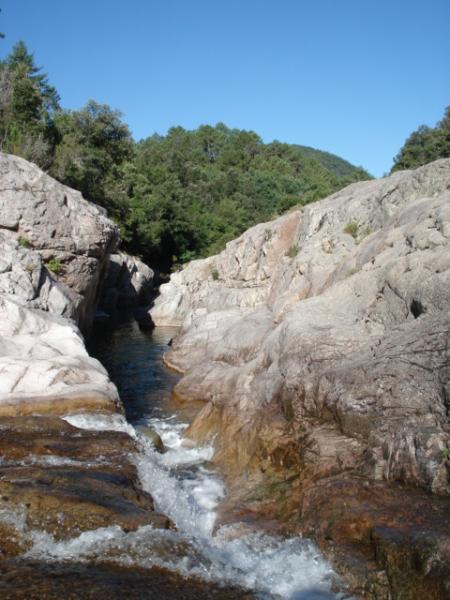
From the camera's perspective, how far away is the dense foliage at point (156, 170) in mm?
34531

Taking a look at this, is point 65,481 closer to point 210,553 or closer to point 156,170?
point 210,553

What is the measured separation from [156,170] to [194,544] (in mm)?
56459

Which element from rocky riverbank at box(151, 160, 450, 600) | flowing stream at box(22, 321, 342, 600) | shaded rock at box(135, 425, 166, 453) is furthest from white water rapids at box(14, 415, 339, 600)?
shaded rock at box(135, 425, 166, 453)

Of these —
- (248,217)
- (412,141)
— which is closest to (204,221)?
(248,217)

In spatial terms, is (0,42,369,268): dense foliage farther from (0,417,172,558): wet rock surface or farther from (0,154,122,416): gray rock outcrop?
(0,417,172,558): wet rock surface

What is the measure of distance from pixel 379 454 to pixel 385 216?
1455cm

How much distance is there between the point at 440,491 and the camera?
805 centimetres

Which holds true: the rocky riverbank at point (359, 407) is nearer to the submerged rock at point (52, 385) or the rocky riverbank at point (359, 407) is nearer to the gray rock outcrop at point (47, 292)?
the submerged rock at point (52, 385)

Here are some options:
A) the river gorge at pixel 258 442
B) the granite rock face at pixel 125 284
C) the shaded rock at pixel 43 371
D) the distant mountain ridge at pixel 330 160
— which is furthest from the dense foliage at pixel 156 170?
the distant mountain ridge at pixel 330 160

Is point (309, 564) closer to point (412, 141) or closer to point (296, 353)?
point (296, 353)

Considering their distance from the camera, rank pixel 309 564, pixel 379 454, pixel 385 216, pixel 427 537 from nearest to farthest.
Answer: pixel 427 537, pixel 309 564, pixel 379 454, pixel 385 216

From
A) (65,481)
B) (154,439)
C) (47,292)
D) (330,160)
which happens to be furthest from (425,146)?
(330,160)

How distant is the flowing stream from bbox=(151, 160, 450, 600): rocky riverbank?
447 mm

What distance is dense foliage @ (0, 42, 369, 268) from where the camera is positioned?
113 ft
